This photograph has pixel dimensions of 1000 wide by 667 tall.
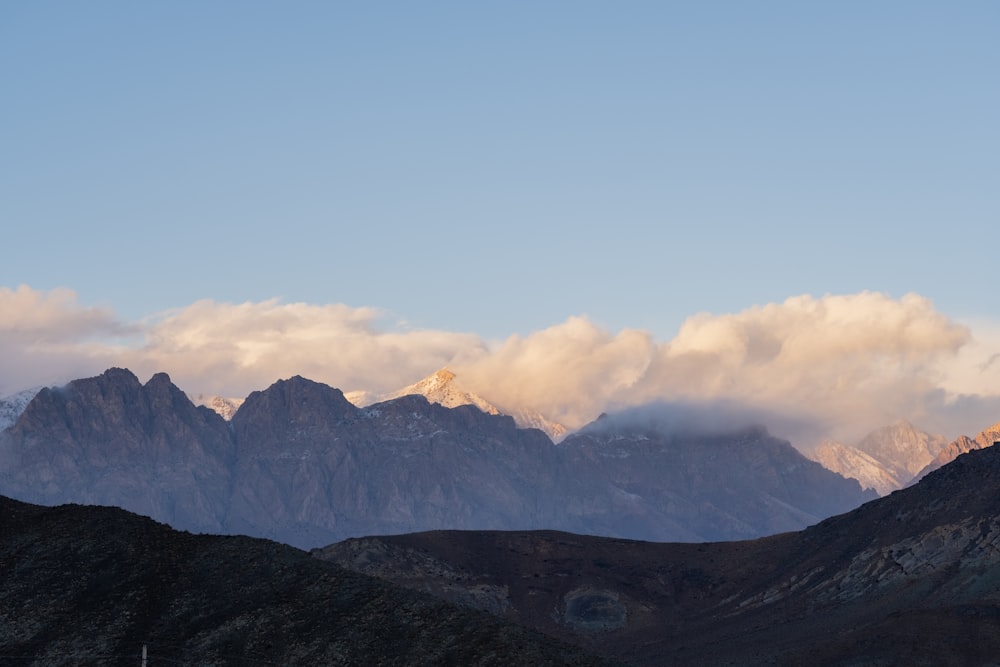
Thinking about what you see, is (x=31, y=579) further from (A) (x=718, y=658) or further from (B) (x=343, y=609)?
(A) (x=718, y=658)

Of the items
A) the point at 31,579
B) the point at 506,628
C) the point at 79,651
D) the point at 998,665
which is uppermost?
the point at 31,579

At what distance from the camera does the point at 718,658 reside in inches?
7180

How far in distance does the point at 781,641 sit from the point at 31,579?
104m

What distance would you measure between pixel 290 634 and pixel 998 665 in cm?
8189

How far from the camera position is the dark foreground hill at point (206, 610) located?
98.8 metres

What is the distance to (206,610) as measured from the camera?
107500 mm

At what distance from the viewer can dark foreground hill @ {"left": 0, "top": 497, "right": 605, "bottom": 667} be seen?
9881 cm

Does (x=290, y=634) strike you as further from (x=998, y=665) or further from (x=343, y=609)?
(x=998, y=665)

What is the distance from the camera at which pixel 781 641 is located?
182 m

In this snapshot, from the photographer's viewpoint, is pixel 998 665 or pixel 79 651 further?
pixel 998 665

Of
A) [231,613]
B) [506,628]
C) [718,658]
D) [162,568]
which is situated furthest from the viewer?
[718,658]

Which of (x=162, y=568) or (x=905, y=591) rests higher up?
(x=162, y=568)

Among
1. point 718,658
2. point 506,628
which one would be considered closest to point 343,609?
point 506,628

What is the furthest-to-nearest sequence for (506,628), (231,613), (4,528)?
(4,528), (231,613), (506,628)
